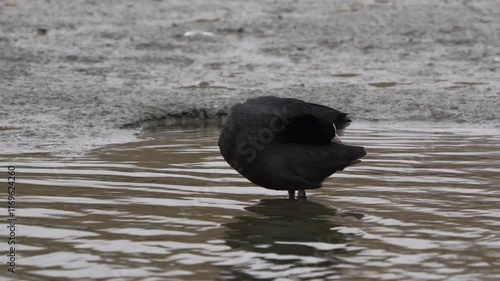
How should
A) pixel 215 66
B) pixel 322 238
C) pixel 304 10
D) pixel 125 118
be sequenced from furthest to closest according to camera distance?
pixel 304 10, pixel 215 66, pixel 125 118, pixel 322 238

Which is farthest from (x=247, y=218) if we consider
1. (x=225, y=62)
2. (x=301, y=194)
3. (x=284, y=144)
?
(x=225, y=62)

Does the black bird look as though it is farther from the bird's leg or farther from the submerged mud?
the submerged mud

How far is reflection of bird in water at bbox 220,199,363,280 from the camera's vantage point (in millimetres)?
4836

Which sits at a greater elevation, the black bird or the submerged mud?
the submerged mud

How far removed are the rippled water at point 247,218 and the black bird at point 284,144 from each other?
0.80 ft

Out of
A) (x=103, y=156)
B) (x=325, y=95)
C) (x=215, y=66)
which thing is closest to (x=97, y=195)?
(x=103, y=156)

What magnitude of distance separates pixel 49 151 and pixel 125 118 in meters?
1.28

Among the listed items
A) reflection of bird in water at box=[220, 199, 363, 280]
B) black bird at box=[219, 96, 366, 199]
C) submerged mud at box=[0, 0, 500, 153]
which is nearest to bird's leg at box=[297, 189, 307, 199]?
reflection of bird in water at box=[220, 199, 363, 280]

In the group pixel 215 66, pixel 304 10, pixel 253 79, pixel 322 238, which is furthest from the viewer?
pixel 304 10

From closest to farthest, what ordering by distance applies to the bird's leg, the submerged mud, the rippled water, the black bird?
the rippled water → the black bird → the bird's leg → the submerged mud

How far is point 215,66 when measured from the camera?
11156mm

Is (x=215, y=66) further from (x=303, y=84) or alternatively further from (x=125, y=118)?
(x=125, y=118)

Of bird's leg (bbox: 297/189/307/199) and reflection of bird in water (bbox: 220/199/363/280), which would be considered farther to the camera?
bird's leg (bbox: 297/189/307/199)

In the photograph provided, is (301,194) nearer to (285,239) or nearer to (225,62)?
(285,239)
